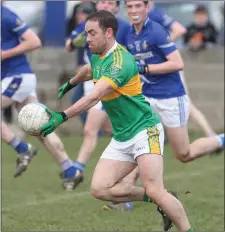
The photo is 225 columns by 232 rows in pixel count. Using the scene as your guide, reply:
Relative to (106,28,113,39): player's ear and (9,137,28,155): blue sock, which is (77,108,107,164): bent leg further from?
(106,28,113,39): player's ear

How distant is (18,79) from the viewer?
34.1 ft

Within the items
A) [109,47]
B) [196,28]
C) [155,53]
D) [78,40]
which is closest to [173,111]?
[155,53]

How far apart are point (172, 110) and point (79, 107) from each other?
2.82 meters

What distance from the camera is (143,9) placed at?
9273 mm

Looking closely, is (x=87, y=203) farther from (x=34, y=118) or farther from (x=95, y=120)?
(x=34, y=118)

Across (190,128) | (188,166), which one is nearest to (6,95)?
A: (188,166)

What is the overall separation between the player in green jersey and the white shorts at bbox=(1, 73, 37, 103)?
2.70 metres

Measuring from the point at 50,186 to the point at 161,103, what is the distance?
227 centimetres

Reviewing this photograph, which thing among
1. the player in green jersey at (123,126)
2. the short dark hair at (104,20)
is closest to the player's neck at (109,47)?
the player in green jersey at (123,126)

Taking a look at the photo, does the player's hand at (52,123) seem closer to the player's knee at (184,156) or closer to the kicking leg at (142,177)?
the kicking leg at (142,177)

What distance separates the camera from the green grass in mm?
8875

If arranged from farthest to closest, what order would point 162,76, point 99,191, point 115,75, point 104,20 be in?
point 162,76 < point 99,191 < point 104,20 < point 115,75

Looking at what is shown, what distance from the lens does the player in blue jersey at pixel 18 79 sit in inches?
403

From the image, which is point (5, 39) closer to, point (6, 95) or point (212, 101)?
point (6, 95)
